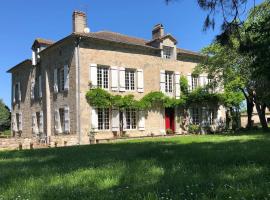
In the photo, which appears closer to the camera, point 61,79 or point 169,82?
point 61,79

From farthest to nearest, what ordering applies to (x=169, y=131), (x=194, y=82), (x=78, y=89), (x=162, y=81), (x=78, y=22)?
(x=194, y=82), (x=162, y=81), (x=169, y=131), (x=78, y=22), (x=78, y=89)

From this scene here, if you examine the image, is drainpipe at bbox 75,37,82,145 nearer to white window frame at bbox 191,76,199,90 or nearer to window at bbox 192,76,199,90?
white window frame at bbox 191,76,199,90

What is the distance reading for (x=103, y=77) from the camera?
23.2m

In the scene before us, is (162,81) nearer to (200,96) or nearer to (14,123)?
(200,96)

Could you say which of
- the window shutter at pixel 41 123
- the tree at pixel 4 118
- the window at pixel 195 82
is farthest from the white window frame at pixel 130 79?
the tree at pixel 4 118

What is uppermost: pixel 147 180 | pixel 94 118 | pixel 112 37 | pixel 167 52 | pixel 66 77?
Answer: pixel 112 37

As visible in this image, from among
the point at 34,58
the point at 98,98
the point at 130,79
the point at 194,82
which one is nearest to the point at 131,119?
the point at 130,79

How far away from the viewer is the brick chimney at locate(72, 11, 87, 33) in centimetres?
2414

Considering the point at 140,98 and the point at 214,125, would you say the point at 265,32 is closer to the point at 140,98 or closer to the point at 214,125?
the point at 140,98

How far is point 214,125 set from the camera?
1147 inches

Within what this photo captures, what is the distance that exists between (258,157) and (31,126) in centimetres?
2225

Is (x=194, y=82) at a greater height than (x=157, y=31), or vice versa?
(x=157, y=31)

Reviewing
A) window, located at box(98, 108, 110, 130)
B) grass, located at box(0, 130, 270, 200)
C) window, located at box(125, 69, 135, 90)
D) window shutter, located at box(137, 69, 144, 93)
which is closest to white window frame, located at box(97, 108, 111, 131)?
window, located at box(98, 108, 110, 130)

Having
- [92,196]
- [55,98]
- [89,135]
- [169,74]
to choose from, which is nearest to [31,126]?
[55,98]
